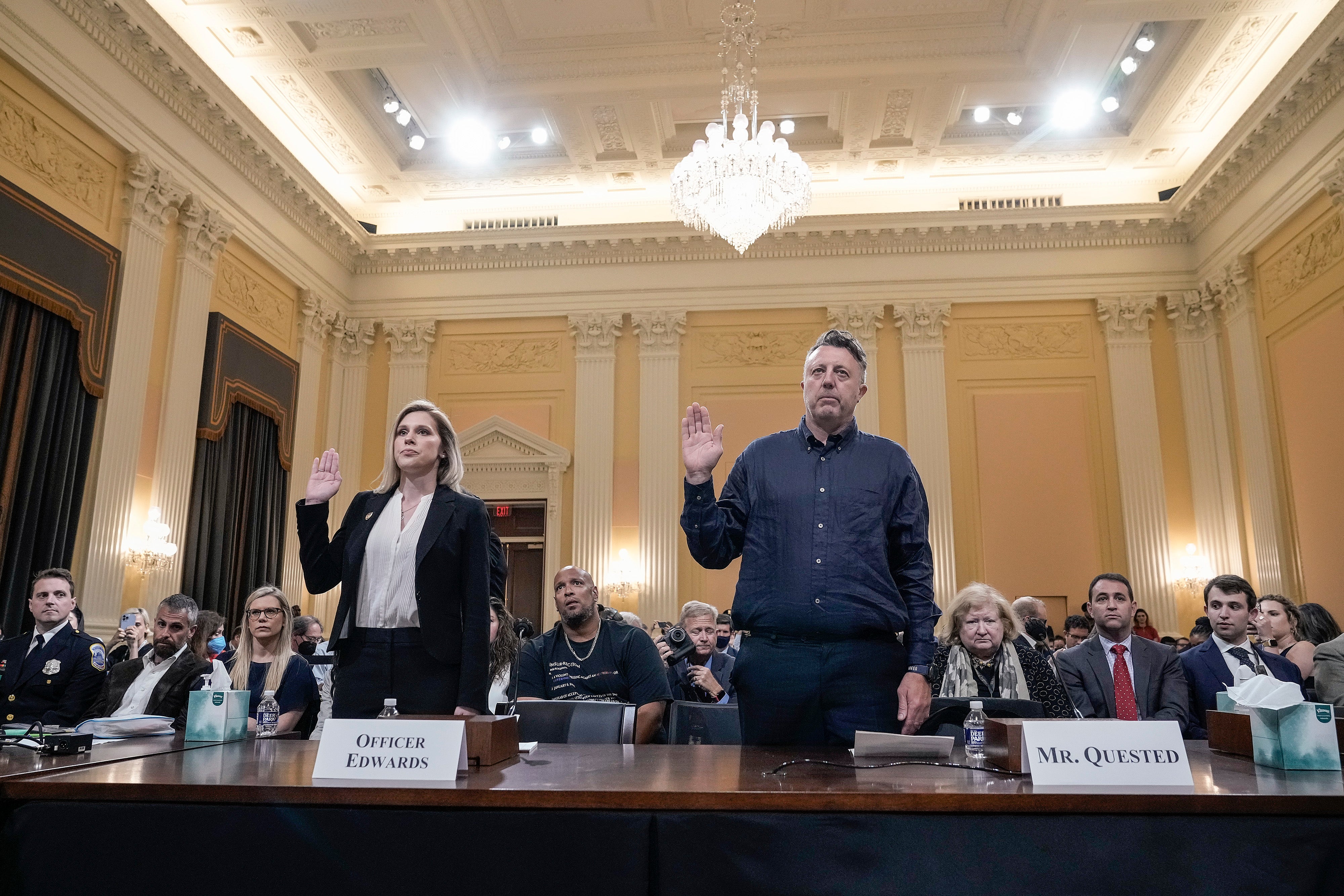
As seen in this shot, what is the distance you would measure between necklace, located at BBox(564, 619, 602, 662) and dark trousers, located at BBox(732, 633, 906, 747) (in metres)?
2.26

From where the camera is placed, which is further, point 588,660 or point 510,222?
point 510,222

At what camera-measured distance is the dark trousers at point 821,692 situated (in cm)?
222

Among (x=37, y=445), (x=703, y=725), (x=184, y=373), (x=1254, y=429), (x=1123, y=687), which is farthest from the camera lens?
(x=1254, y=429)

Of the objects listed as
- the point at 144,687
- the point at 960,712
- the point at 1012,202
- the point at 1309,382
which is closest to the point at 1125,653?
the point at 960,712

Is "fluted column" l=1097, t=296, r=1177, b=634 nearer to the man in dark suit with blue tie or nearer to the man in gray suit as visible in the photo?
the man in dark suit with blue tie

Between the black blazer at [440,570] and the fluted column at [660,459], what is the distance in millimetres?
8520

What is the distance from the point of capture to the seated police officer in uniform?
4746 millimetres

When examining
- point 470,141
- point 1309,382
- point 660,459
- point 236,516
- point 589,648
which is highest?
point 470,141

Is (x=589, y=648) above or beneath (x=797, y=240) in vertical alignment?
beneath

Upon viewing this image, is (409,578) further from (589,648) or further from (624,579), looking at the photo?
(624,579)

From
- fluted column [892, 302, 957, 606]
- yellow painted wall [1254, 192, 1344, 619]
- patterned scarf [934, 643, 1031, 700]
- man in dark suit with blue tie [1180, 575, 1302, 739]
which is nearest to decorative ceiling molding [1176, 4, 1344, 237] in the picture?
yellow painted wall [1254, 192, 1344, 619]

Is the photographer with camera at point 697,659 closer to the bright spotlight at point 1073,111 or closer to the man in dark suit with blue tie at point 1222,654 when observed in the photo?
the man in dark suit with blue tie at point 1222,654

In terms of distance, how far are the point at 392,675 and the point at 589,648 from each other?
6.93 feet

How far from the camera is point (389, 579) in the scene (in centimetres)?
249
